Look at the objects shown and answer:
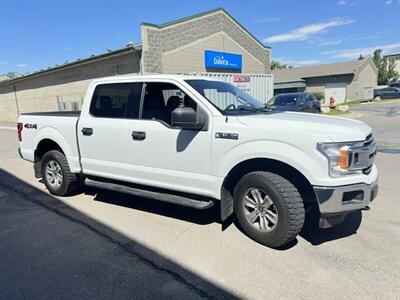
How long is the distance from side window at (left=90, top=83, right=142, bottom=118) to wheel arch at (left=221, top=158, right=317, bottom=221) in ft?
5.56

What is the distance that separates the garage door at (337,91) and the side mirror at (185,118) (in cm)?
4548

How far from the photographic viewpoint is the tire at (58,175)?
5613 millimetres

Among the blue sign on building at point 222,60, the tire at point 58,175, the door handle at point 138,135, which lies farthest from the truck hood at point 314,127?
the blue sign on building at point 222,60

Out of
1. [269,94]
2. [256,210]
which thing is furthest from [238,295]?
[269,94]

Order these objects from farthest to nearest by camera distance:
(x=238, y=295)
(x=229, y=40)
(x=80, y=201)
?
(x=229, y=40)
(x=80, y=201)
(x=238, y=295)

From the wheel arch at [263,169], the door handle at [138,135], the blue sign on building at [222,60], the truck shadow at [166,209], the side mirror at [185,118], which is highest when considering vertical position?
the blue sign on building at [222,60]

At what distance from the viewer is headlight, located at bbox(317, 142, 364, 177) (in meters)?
3.34

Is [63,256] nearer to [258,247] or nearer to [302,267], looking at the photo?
[258,247]

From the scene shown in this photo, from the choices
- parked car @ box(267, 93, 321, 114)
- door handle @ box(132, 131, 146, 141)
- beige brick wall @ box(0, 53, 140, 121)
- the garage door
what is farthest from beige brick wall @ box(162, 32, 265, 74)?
the garage door

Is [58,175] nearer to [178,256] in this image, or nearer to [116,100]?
[116,100]

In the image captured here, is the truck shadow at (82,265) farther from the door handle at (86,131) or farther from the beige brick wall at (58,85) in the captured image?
the beige brick wall at (58,85)

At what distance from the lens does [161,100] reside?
15.7ft

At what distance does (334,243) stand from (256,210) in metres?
1.01

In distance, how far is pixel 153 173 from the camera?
452 centimetres
